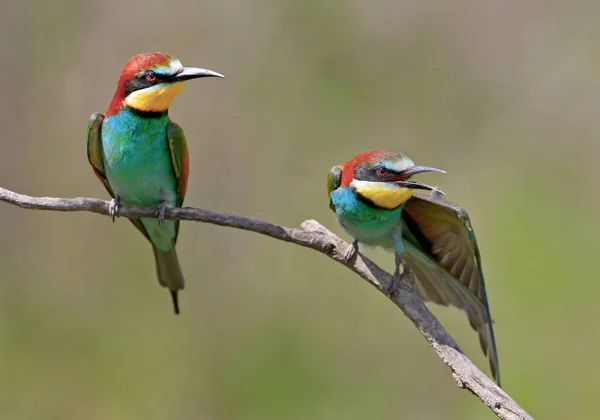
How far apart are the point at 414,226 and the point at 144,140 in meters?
0.93

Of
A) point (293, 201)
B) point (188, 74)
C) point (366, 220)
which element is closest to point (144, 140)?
point (188, 74)

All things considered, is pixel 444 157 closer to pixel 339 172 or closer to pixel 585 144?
pixel 585 144

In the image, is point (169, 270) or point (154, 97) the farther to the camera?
point (169, 270)

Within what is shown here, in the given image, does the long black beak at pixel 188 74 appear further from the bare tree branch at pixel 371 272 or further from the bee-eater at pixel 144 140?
the bare tree branch at pixel 371 272

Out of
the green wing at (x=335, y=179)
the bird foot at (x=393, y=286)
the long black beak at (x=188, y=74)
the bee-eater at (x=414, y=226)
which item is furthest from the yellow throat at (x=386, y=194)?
the long black beak at (x=188, y=74)

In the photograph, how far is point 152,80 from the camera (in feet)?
9.29

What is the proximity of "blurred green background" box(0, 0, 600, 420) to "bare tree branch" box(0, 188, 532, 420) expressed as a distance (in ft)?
3.84

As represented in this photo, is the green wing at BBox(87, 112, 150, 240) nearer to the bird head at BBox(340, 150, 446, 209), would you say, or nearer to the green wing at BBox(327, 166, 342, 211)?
the green wing at BBox(327, 166, 342, 211)

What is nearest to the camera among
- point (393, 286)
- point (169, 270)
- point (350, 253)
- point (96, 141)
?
point (393, 286)

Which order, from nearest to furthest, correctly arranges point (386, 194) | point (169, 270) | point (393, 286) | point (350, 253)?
point (393, 286) < point (350, 253) < point (386, 194) < point (169, 270)

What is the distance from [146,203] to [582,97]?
2312mm

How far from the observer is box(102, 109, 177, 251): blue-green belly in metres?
2.94

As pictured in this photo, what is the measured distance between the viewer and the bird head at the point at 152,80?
282 cm

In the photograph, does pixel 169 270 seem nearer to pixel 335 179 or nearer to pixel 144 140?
pixel 144 140
